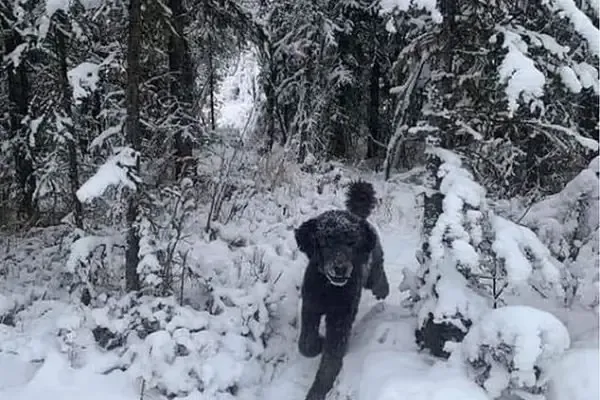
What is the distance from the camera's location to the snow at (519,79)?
404 centimetres

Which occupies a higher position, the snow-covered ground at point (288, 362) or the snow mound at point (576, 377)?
the snow mound at point (576, 377)

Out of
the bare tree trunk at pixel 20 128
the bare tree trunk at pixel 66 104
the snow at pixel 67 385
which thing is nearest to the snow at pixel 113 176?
the bare tree trunk at pixel 66 104

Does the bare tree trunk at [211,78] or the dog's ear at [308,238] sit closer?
the dog's ear at [308,238]

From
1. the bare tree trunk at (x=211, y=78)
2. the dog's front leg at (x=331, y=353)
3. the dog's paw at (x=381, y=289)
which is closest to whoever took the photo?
the dog's front leg at (x=331, y=353)

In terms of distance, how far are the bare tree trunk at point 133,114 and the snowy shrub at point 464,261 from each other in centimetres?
268

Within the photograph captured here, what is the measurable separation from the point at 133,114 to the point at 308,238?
1991 millimetres

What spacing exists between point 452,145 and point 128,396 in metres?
3.46

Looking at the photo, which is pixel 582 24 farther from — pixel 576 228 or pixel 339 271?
pixel 339 271

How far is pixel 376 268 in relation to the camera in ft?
20.7

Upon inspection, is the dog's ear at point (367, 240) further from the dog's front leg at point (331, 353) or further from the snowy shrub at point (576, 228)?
the snowy shrub at point (576, 228)

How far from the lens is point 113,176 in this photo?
492 cm

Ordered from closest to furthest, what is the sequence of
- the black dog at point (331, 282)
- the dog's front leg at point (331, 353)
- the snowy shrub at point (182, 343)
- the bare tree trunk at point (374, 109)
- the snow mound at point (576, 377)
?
the snow mound at point (576, 377), the snowy shrub at point (182, 343), the dog's front leg at point (331, 353), the black dog at point (331, 282), the bare tree trunk at point (374, 109)

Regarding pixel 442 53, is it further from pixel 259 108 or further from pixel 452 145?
pixel 259 108

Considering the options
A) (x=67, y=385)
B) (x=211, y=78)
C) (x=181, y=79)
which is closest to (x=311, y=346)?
(x=67, y=385)
